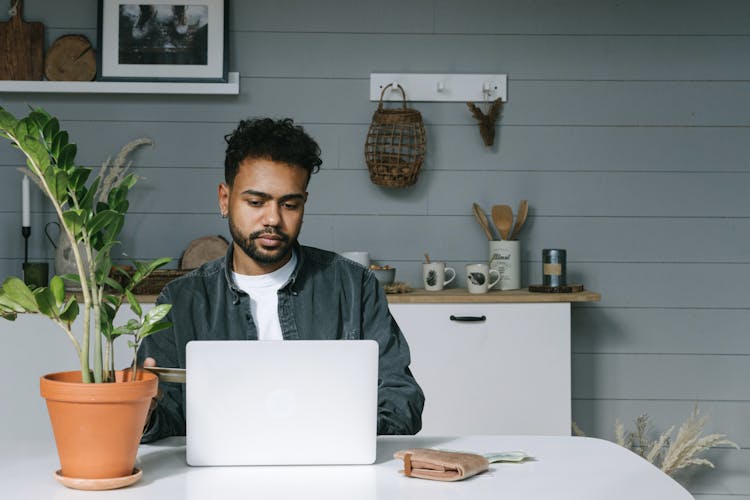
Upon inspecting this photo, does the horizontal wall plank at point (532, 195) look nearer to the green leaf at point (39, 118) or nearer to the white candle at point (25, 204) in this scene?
the white candle at point (25, 204)

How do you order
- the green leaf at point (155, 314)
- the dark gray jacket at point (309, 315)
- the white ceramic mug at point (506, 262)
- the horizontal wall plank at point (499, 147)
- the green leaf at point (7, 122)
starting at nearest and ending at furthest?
1. the green leaf at point (7, 122)
2. the green leaf at point (155, 314)
3. the dark gray jacket at point (309, 315)
4. the white ceramic mug at point (506, 262)
5. the horizontal wall plank at point (499, 147)

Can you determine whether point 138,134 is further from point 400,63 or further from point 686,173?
point 686,173

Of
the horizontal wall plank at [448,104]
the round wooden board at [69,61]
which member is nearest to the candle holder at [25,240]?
the horizontal wall plank at [448,104]

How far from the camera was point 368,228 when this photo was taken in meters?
3.31

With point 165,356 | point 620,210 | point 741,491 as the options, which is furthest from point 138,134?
point 741,491

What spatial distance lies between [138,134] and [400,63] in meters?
0.98

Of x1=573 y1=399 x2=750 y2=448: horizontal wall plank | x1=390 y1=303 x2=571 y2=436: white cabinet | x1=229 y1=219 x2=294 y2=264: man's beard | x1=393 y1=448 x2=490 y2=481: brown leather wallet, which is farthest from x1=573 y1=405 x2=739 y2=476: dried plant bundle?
x1=393 y1=448 x2=490 y2=481: brown leather wallet

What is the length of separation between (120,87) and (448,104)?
1.18m

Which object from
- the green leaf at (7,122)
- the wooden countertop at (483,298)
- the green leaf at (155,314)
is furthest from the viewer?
the wooden countertop at (483,298)

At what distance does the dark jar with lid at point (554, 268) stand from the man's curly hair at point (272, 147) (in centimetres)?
126

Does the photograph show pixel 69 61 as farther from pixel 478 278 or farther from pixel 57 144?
pixel 57 144

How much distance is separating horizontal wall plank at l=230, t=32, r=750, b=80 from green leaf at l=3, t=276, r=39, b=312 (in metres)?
A: 2.14

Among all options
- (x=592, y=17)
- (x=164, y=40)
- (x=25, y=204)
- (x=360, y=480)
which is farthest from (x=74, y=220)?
(x=592, y=17)

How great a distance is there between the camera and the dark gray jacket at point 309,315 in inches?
75.1
